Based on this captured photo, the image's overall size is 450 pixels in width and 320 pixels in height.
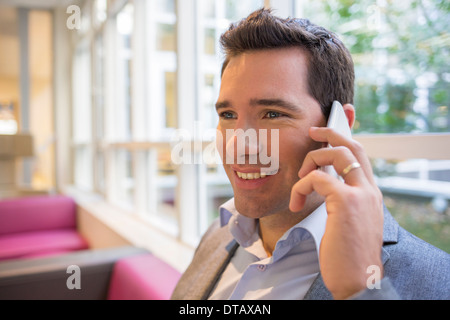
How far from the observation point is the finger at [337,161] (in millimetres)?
742

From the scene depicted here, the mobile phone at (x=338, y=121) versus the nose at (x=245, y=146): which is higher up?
the mobile phone at (x=338, y=121)

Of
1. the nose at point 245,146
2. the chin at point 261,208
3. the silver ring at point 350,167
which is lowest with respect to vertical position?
the chin at point 261,208

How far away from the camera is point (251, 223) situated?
1257 mm

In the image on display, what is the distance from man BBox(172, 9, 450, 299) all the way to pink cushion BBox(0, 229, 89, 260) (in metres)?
3.13

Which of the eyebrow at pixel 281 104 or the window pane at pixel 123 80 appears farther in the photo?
the window pane at pixel 123 80

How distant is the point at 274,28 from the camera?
102 cm

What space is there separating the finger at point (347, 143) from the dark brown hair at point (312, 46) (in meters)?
0.17

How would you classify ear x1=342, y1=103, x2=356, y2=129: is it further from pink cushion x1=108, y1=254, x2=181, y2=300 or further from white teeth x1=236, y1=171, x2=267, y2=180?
pink cushion x1=108, y1=254, x2=181, y2=300

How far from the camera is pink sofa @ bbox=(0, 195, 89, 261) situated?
3.87 metres

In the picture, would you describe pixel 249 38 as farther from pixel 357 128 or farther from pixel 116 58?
pixel 116 58

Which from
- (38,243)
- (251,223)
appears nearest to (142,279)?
(251,223)

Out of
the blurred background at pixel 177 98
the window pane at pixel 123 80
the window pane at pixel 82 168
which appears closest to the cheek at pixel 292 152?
the blurred background at pixel 177 98

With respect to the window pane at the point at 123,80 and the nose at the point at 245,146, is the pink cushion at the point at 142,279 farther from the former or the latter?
the window pane at the point at 123,80
